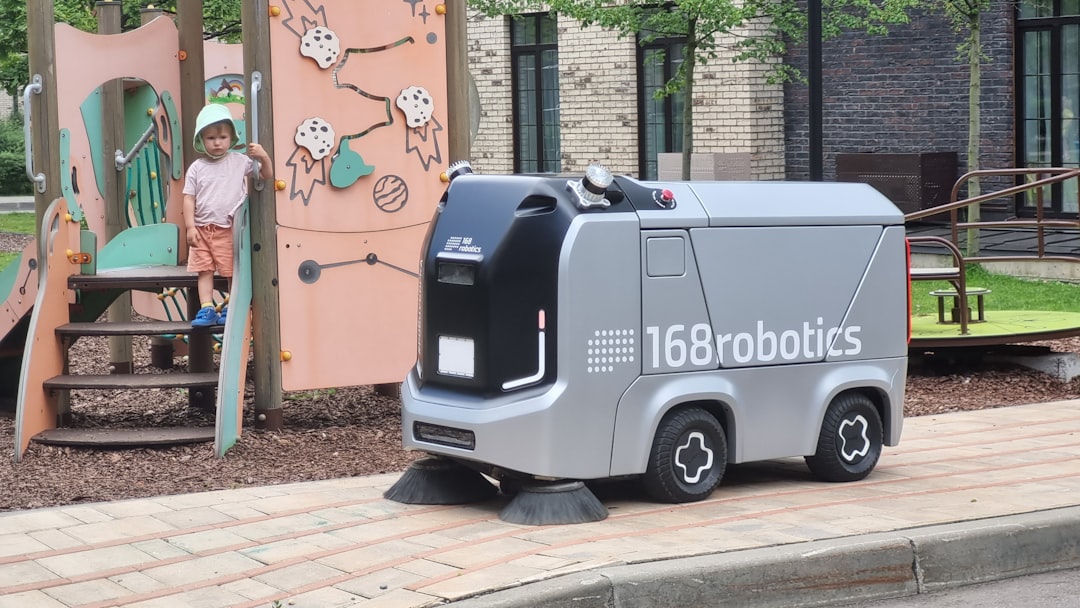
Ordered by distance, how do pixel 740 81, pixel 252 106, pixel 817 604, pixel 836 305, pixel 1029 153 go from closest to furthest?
pixel 817 604 → pixel 836 305 → pixel 252 106 → pixel 1029 153 → pixel 740 81

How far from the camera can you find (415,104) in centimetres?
903

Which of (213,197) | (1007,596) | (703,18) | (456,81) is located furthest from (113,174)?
(703,18)

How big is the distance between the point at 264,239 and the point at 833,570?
414 cm

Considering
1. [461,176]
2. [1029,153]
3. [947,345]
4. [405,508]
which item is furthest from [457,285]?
[1029,153]

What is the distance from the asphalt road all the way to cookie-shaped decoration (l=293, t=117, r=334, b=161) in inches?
171

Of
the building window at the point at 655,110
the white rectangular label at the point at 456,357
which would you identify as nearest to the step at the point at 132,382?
the white rectangular label at the point at 456,357

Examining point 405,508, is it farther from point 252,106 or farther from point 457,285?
point 252,106

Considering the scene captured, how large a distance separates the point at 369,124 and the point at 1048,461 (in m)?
4.13

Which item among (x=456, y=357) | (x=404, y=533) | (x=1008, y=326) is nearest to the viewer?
(x=404, y=533)

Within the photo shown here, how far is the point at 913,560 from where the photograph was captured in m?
5.81

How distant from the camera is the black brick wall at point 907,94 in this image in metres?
19.4

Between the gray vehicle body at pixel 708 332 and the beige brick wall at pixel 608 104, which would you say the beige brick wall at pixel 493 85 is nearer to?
the beige brick wall at pixel 608 104

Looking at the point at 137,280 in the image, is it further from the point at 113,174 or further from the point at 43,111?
the point at 113,174

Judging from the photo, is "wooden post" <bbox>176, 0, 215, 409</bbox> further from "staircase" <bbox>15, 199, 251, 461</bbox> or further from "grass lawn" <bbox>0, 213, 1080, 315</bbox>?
"grass lawn" <bbox>0, 213, 1080, 315</bbox>
